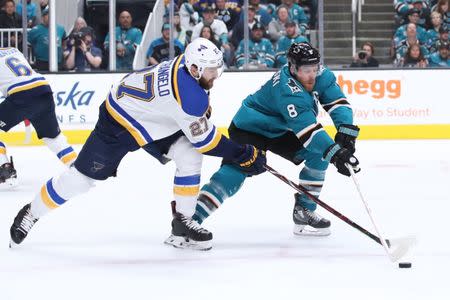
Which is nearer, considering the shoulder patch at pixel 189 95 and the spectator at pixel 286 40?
the shoulder patch at pixel 189 95

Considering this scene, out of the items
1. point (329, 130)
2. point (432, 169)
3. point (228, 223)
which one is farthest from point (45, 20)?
point (228, 223)

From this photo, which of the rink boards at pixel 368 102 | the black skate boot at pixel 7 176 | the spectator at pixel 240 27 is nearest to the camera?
the black skate boot at pixel 7 176

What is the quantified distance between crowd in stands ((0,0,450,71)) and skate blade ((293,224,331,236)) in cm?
419

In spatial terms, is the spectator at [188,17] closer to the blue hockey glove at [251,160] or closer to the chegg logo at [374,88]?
the chegg logo at [374,88]

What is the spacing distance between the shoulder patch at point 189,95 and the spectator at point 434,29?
5239mm

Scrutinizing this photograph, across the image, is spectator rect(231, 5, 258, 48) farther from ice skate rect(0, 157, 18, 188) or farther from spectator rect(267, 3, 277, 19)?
ice skate rect(0, 157, 18, 188)

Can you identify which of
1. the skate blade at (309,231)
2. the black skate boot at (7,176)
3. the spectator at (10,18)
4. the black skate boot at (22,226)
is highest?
the spectator at (10,18)

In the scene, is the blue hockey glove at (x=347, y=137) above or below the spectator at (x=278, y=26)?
below

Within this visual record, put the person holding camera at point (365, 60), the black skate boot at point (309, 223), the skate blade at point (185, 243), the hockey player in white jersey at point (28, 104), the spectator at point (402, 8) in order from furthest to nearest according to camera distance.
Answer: the spectator at point (402, 8) < the person holding camera at point (365, 60) < the hockey player in white jersey at point (28, 104) < the black skate boot at point (309, 223) < the skate blade at point (185, 243)

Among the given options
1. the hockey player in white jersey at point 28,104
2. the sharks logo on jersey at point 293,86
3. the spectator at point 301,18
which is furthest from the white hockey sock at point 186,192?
the spectator at point 301,18

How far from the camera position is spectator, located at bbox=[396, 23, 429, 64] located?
851cm

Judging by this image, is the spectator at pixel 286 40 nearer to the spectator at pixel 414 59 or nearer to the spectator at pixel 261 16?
the spectator at pixel 261 16

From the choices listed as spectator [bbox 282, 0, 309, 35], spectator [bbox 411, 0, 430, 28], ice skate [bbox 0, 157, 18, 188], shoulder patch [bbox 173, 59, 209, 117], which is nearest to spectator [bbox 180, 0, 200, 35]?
spectator [bbox 282, 0, 309, 35]

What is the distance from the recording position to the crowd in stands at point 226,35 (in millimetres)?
8453
